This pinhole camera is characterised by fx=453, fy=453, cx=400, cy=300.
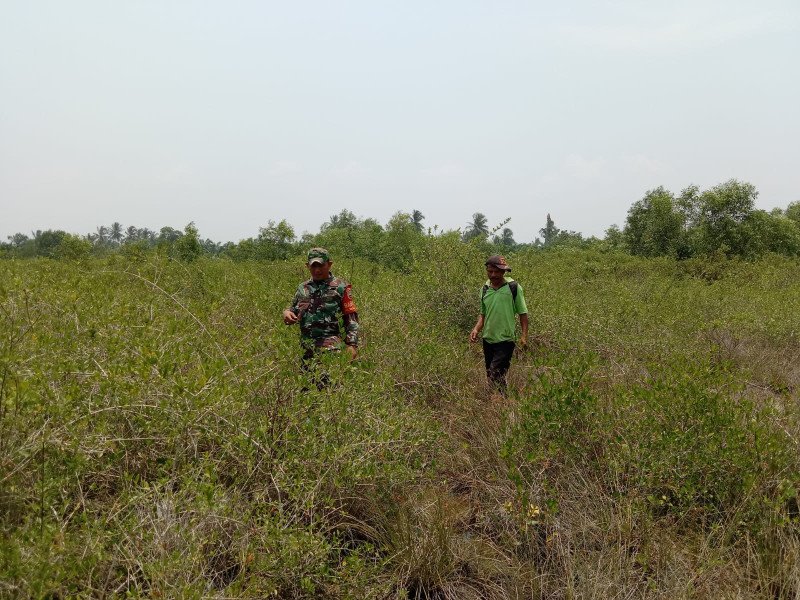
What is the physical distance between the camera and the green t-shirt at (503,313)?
449 cm

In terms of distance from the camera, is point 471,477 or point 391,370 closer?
point 471,477

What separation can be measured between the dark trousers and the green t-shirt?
0.24ft

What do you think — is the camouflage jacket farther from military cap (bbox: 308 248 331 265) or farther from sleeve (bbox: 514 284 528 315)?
sleeve (bbox: 514 284 528 315)

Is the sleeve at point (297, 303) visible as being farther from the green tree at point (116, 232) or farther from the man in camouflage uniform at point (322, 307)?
the green tree at point (116, 232)

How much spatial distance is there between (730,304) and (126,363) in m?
10.0

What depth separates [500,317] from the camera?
4.52 meters

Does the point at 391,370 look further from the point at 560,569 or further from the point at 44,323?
the point at 44,323

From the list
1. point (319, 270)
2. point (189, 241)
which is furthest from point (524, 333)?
point (189, 241)

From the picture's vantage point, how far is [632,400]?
3230mm

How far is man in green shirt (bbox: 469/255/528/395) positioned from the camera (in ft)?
14.7

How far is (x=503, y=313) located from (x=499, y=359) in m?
0.48

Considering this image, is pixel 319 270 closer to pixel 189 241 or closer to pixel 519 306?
pixel 519 306

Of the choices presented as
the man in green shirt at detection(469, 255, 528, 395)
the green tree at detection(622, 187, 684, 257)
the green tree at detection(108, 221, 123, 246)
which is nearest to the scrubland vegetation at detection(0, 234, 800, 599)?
the man in green shirt at detection(469, 255, 528, 395)

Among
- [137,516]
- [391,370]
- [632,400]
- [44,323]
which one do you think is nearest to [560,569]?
[632,400]
